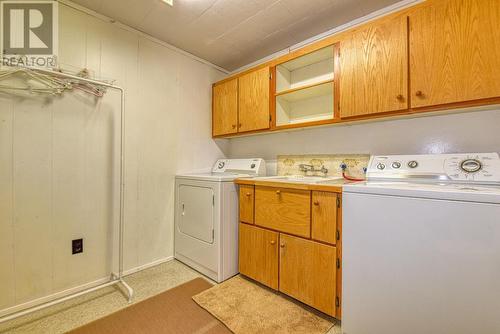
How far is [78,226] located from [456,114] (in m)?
2.89

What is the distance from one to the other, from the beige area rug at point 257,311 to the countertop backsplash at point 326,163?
111 cm

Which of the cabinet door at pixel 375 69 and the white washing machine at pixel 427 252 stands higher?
the cabinet door at pixel 375 69

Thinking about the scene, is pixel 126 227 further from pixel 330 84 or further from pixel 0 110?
pixel 330 84

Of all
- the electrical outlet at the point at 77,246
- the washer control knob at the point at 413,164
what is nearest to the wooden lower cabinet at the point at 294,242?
the washer control knob at the point at 413,164

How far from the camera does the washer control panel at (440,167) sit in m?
1.24

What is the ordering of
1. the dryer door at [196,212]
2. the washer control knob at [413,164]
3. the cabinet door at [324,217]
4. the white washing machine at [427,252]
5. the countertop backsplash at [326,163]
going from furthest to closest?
the dryer door at [196,212] < the countertop backsplash at [326,163] < the washer control knob at [413,164] < the cabinet door at [324,217] < the white washing machine at [427,252]

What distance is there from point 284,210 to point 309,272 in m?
0.44

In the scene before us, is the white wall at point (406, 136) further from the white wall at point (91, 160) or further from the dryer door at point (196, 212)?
the white wall at point (91, 160)

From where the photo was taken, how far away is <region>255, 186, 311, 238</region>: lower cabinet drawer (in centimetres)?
150

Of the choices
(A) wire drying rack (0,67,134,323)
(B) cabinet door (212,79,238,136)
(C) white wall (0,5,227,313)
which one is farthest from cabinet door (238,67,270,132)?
(A) wire drying rack (0,67,134,323)

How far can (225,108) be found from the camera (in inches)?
99.7

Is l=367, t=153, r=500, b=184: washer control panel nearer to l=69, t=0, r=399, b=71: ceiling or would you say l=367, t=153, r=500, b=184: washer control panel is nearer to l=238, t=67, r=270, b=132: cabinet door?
l=238, t=67, r=270, b=132: cabinet door

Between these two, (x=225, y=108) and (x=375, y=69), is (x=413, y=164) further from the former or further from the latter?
(x=225, y=108)

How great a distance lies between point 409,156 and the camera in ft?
4.99
